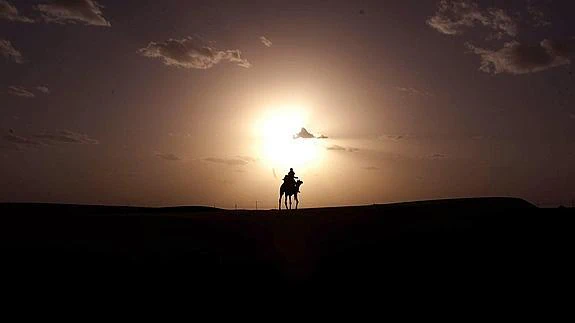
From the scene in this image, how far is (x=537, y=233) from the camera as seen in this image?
15.8 meters

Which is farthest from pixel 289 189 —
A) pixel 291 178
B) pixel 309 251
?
pixel 309 251

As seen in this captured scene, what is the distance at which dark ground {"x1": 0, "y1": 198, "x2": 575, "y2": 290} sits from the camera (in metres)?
12.9

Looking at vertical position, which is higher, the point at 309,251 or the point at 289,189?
the point at 289,189

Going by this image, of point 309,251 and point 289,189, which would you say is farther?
point 289,189

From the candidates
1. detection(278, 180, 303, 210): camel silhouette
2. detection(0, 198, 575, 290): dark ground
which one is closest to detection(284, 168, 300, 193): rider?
detection(278, 180, 303, 210): camel silhouette

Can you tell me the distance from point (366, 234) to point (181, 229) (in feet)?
21.9

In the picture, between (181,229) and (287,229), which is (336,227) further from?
(181,229)

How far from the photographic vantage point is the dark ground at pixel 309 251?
12922mm

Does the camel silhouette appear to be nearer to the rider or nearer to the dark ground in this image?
the rider

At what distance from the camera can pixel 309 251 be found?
15820mm

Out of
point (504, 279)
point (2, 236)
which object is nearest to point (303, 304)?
point (504, 279)

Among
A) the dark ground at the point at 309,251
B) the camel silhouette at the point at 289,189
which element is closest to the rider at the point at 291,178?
the camel silhouette at the point at 289,189

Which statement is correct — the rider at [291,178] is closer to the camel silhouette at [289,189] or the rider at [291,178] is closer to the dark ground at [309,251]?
the camel silhouette at [289,189]

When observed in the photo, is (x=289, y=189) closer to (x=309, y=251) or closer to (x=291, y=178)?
(x=291, y=178)
